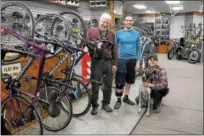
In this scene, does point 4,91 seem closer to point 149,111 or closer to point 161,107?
point 149,111

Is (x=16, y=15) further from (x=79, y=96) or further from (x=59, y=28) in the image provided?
(x=79, y=96)

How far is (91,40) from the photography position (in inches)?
148

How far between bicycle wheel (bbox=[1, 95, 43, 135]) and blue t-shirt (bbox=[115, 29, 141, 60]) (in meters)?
1.94

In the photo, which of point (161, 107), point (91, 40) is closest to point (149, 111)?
point (161, 107)

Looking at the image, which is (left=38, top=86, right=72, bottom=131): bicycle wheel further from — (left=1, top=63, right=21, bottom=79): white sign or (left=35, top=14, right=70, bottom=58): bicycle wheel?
(left=35, top=14, right=70, bottom=58): bicycle wheel

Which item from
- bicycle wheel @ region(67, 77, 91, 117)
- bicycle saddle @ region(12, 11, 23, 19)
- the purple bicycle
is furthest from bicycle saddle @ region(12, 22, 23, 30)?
bicycle wheel @ region(67, 77, 91, 117)

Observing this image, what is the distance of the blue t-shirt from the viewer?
4.19 meters

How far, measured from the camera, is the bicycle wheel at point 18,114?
2.77 m

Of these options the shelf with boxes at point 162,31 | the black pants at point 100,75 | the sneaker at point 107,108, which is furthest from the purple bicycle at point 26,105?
the shelf with boxes at point 162,31

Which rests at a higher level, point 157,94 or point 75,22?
point 75,22

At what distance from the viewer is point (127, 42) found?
422cm

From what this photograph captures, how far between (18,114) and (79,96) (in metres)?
1.45

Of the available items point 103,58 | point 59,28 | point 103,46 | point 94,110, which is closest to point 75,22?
point 59,28

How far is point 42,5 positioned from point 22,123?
633 centimetres
